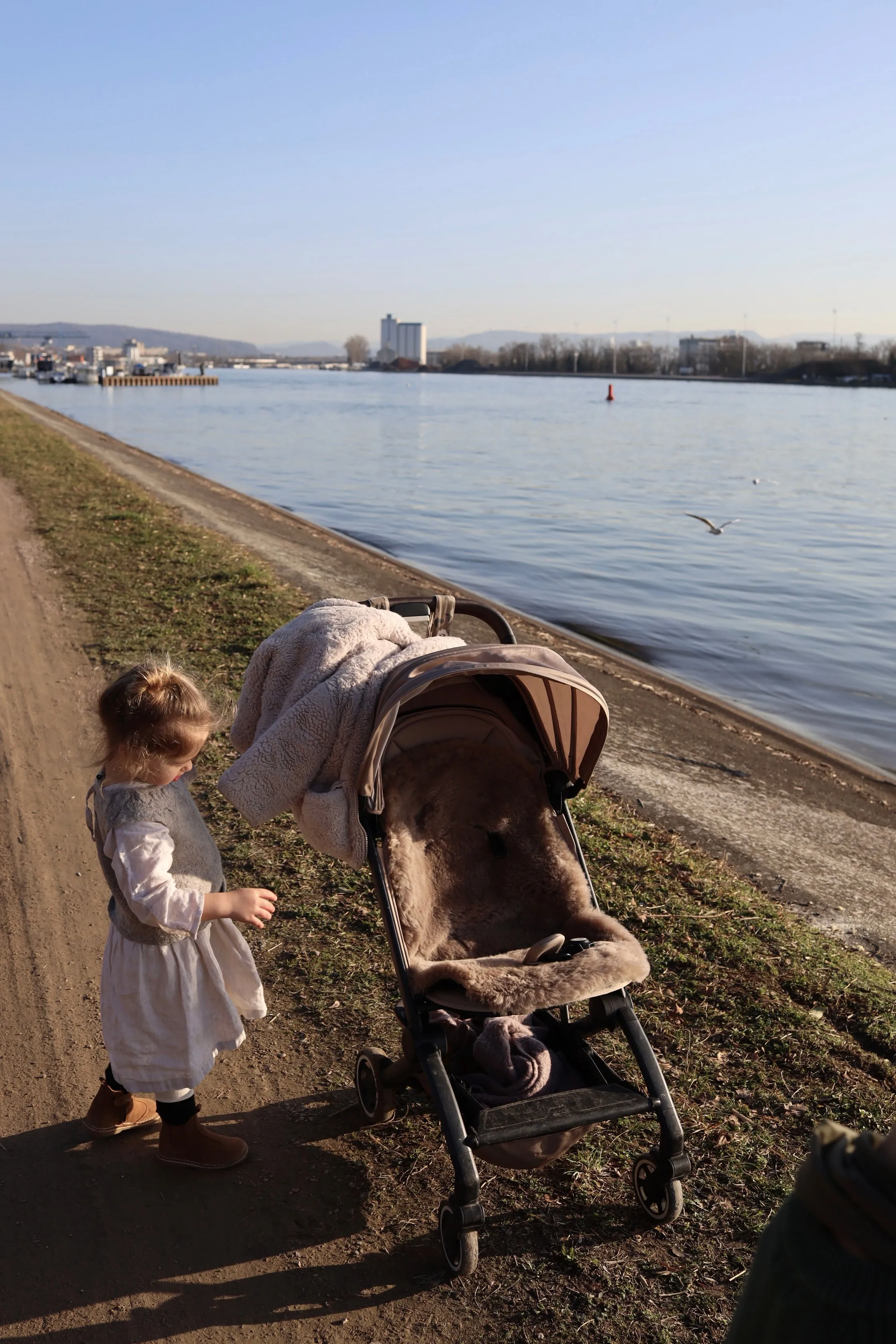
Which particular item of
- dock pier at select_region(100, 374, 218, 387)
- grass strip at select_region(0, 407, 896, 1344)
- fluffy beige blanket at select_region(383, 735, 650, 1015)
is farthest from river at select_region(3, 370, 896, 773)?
dock pier at select_region(100, 374, 218, 387)

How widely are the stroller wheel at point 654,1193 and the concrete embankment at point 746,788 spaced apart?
2.39 meters

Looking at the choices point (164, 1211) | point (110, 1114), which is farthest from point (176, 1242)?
point (110, 1114)

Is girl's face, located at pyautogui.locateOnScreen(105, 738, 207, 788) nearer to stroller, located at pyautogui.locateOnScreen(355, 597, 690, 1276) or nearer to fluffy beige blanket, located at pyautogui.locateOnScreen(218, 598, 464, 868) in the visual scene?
fluffy beige blanket, located at pyautogui.locateOnScreen(218, 598, 464, 868)

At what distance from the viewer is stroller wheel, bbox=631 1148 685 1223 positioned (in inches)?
119

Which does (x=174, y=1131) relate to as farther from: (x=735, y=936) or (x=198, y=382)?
(x=198, y=382)

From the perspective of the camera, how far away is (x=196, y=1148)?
10.8 ft

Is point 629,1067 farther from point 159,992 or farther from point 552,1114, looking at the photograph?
point 159,992

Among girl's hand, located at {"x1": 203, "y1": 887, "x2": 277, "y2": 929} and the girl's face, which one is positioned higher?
the girl's face

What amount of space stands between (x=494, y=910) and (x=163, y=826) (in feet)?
3.81

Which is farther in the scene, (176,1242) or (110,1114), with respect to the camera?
(110,1114)

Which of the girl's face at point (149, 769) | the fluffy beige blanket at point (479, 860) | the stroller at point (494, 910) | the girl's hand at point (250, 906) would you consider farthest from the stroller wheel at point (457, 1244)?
the girl's face at point (149, 769)

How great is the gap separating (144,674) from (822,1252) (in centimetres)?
223

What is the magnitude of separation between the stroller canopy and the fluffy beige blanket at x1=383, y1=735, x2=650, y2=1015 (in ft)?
0.53

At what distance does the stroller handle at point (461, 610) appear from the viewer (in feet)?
13.7
